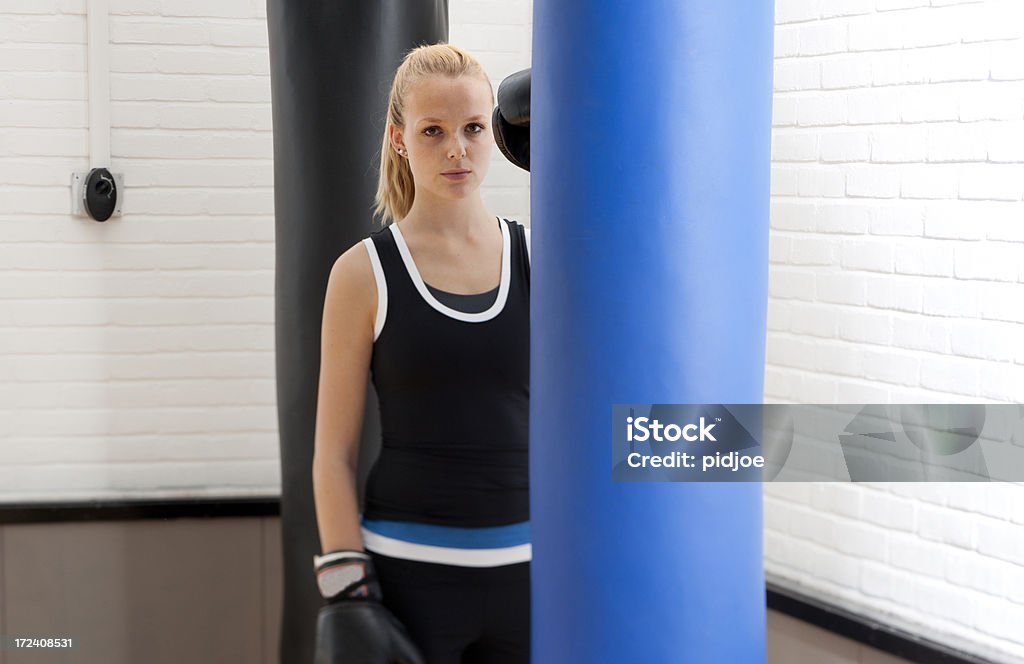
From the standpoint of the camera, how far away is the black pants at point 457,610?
146 centimetres

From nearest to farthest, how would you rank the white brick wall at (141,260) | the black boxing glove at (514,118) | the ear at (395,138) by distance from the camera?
the black boxing glove at (514,118)
the ear at (395,138)
the white brick wall at (141,260)

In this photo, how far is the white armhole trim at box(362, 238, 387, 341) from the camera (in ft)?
4.65

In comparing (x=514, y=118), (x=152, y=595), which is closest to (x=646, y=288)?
(x=514, y=118)

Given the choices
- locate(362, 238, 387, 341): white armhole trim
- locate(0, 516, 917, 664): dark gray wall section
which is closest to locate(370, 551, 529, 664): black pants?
locate(362, 238, 387, 341): white armhole trim

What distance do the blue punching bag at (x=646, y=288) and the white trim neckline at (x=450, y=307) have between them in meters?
0.44

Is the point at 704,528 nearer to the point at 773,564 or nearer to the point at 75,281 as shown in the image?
the point at 773,564

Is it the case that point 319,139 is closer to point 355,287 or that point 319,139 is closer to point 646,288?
point 355,287

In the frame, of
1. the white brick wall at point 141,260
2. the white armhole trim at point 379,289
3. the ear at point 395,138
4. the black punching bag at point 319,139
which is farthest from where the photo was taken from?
the white brick wall at point 141,260

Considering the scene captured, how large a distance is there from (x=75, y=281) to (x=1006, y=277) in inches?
67.0

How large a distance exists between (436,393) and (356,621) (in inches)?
12.9

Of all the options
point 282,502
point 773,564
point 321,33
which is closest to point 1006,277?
point 773,564

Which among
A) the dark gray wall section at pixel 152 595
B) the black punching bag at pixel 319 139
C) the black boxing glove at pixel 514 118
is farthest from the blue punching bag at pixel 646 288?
the dark gray wall section at pixel 152 595

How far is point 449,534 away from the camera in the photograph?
1.50m

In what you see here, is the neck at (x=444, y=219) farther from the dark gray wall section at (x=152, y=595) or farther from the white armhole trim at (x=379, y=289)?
the dark gray wall section at (x=152, y=595)
